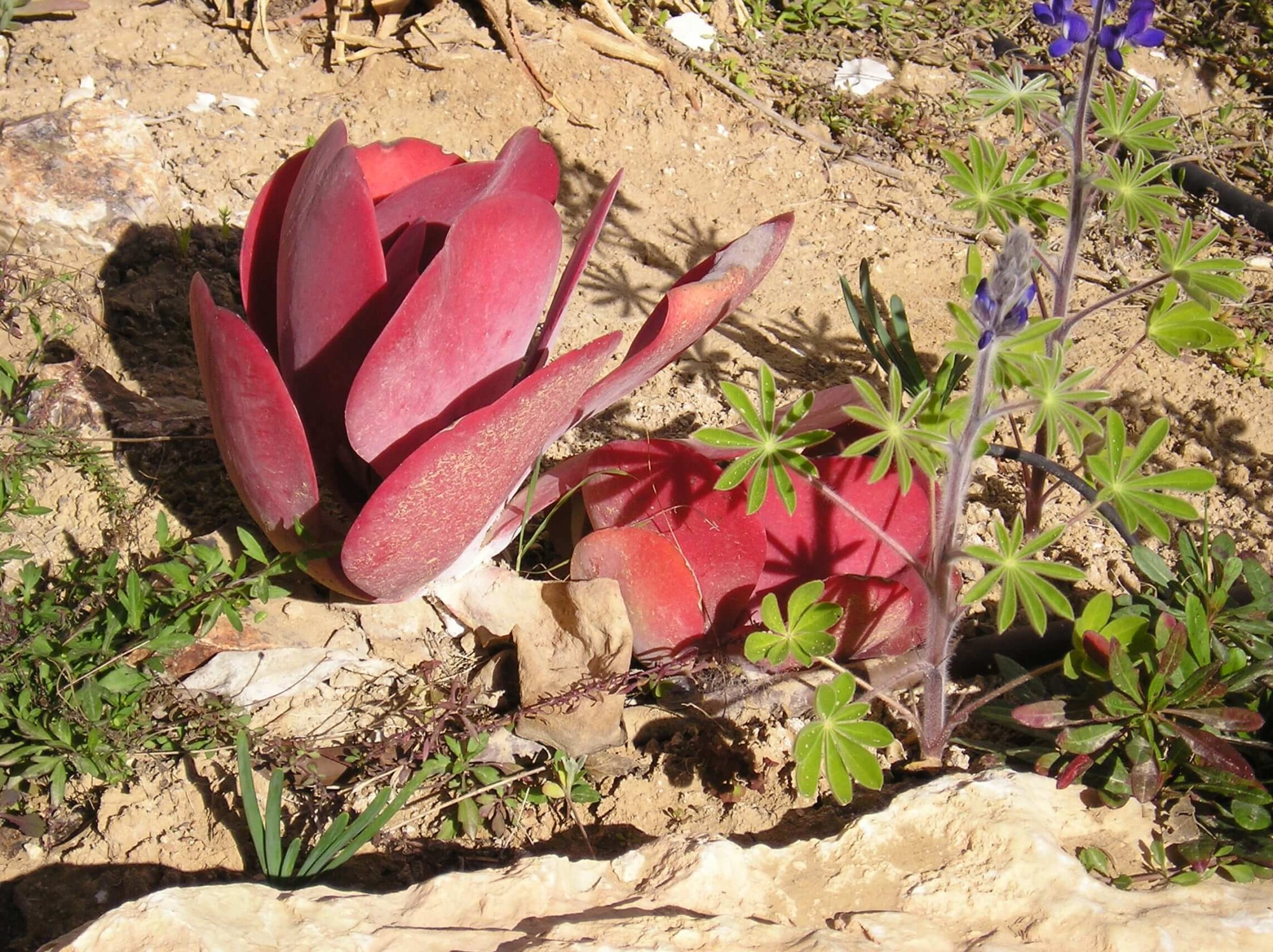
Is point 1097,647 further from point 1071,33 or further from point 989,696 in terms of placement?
point 1071,33

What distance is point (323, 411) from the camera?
1668mm

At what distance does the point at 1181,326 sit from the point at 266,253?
1414 mm

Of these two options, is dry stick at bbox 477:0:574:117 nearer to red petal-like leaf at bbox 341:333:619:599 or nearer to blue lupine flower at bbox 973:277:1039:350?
red petal-like leaf at bbox 341:333:619:599

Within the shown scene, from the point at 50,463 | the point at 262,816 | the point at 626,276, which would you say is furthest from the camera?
the point at 626,276

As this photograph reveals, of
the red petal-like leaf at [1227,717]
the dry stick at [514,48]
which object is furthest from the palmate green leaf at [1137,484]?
the dry stick at [514,48]

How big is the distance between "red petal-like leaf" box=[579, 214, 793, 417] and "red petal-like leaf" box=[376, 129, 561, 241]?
12.2 inches

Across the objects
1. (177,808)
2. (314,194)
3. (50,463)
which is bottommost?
(177,808)

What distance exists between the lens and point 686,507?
1.66m

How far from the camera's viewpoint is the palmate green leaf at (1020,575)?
133 centimetres

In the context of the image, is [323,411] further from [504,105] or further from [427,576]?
[504,105]

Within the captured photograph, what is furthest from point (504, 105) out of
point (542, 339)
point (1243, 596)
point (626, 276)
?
point (1243, 596)

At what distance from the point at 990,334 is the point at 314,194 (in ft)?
2.97

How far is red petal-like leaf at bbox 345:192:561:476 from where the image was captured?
1.40m

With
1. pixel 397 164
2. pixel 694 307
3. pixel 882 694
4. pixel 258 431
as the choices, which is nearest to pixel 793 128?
pixel 397 164
